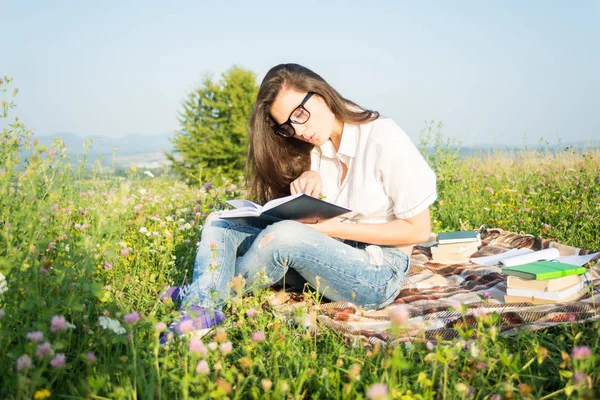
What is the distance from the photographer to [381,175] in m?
2.78

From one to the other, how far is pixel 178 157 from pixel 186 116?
3344mm

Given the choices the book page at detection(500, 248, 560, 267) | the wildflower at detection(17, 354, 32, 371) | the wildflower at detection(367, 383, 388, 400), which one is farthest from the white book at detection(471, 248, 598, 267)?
the wildflower at detection(17, 354, 32, 371)

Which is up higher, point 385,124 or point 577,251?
point 385,124

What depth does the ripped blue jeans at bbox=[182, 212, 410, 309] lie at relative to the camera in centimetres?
251

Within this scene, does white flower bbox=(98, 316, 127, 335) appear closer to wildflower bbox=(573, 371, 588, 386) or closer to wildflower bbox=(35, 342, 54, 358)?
wildflower bbox=(35, 342, 54, 358)

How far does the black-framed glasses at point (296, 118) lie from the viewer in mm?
2889

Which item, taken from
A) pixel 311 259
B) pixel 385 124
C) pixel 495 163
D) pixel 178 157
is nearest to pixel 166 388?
pixel 311 259

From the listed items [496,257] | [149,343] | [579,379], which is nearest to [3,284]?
[149,343]

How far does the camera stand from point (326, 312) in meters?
2.68

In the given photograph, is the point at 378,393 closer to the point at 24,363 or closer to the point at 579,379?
the point at 579,379

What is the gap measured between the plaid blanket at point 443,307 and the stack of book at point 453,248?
0.09 meters

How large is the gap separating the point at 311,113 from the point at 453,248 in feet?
5.23

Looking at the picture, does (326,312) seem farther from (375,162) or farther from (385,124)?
(385,124)

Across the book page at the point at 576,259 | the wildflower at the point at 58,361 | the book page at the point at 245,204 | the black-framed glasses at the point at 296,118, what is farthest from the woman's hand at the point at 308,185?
the wildflower at the point at 58,361
